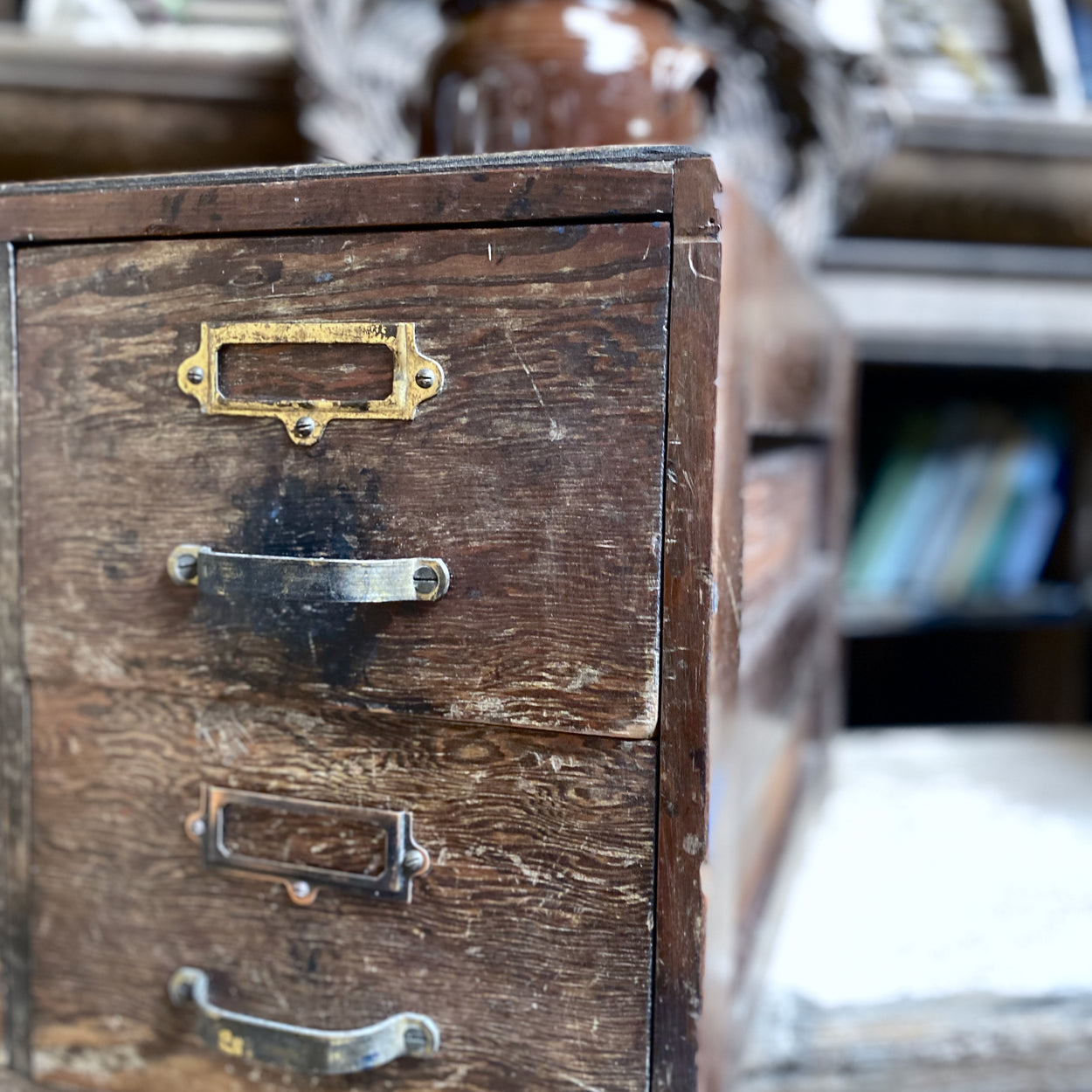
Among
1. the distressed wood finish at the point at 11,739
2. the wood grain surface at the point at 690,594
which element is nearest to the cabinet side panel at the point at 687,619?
the wood grain surface at the point at 690,594

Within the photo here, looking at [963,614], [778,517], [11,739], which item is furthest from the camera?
[963,614]

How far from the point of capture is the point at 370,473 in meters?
0.52

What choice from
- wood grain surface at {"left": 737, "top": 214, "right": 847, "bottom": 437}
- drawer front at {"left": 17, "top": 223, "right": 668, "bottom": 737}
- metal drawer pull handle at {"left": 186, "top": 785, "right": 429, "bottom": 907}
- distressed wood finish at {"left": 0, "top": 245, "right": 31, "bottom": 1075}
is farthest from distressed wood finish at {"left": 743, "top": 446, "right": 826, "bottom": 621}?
distressed wood finish at {"left": 0, "top": 245, "right": 31, "bottom": 1075}

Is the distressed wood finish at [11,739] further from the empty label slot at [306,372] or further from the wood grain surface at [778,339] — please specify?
the wood grain surface at [778,339]

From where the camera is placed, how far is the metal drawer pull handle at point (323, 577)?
19.4 inches

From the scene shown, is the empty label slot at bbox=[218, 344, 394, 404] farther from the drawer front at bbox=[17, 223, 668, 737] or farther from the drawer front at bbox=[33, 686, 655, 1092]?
the drawer front at bbox=[33, 686, 655, 1092]

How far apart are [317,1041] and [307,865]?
0.31 ft

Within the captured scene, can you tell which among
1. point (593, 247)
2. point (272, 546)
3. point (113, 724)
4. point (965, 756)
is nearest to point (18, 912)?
point (113, 724)

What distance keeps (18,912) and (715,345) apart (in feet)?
1.84

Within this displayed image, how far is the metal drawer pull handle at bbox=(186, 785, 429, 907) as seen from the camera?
1.77 ft

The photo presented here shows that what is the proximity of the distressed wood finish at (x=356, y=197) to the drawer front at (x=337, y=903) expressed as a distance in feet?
0.89

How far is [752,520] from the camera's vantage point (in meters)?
0.70

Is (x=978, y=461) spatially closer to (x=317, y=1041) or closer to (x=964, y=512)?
(x=964, y=512)

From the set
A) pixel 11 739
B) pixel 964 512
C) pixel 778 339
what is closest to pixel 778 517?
pixel 778 339
